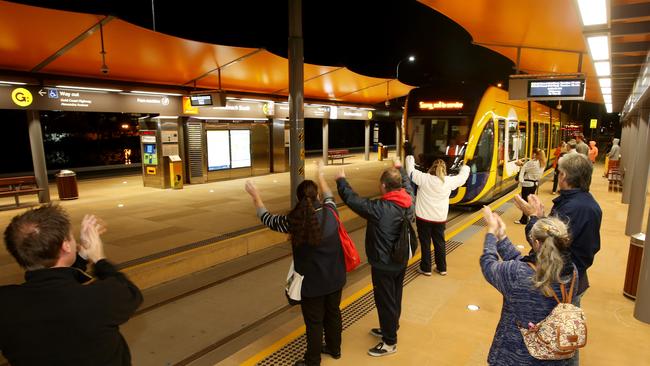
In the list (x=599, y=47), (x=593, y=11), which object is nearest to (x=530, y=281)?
(x=593, y=11)

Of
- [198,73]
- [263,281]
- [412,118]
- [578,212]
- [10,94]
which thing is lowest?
[263,281]

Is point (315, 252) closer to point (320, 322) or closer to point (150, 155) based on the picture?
point (320, 322)

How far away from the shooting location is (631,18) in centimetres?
405

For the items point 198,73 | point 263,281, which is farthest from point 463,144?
point 198,73

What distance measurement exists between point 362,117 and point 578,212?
1934 cm

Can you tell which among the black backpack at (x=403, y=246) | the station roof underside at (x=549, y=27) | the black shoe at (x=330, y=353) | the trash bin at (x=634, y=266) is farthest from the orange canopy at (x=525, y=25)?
the black shoe at (x=330, y=353)

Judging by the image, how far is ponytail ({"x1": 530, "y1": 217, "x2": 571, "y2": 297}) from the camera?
1.90 metres

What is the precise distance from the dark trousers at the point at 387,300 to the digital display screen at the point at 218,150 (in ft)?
38.7

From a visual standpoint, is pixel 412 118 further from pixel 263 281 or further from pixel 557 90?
pixel 263 281

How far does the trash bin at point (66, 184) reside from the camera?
10.7 meters

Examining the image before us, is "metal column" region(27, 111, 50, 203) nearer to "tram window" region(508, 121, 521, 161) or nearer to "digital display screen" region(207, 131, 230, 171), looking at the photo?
"digital display screen" region(207, 131, 230, 171)

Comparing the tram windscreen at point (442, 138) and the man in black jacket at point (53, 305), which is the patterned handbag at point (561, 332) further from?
the tram windscreen at point (442, 138)

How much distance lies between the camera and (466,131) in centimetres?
870

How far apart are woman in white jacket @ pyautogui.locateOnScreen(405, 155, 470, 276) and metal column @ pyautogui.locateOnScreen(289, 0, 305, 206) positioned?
227 centimetres
